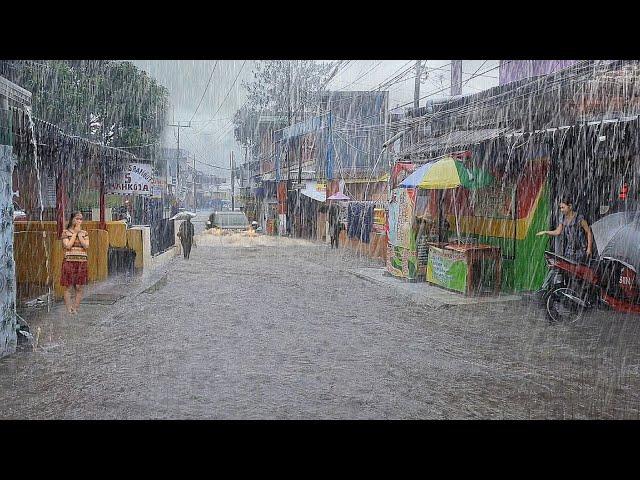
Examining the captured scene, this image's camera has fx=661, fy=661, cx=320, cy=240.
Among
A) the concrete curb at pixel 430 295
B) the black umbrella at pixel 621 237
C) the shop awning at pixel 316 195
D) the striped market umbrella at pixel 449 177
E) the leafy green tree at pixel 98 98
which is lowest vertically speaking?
the concrete curb at pixel 430 295

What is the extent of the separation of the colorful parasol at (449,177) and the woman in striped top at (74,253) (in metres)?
5.53

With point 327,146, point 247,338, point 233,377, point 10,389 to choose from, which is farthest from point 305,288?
point 327,146

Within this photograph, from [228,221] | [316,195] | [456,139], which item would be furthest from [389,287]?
[228,221]

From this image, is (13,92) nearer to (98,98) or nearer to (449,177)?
(449,177)

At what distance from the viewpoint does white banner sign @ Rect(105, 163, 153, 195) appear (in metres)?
16.5

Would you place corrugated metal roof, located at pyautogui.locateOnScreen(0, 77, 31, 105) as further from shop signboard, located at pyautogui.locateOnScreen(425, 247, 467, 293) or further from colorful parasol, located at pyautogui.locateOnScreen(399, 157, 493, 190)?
shop signboard, located at pyautogui.locateOnScreen(425, 247, 467, 293)

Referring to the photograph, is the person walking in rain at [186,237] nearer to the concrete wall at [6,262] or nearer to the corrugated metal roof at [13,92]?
the corrugated metal roof at [13,92]

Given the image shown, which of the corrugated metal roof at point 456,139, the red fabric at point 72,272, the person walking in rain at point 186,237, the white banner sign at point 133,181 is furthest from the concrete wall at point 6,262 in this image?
the person walking in rain at point 186,237

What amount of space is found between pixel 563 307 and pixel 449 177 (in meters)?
3.02

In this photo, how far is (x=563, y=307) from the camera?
887 cm

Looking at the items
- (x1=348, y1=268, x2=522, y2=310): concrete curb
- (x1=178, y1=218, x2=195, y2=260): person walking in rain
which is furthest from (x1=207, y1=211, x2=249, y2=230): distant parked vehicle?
(x1=348, y1=268, x2=522, y2=310): concrete curb

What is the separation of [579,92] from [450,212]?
3.68m

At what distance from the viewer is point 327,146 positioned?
2923cm

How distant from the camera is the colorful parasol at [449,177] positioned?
10828mm
